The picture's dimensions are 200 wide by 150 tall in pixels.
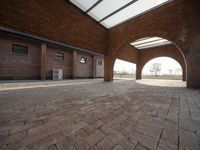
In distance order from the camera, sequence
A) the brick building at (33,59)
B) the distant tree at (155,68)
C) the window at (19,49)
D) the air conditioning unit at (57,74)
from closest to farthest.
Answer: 1. the brick building at (33,59)
2. the window at (19,49)
3. the air conditioning unit at (57,74)
4. the distant tree at (155,68)

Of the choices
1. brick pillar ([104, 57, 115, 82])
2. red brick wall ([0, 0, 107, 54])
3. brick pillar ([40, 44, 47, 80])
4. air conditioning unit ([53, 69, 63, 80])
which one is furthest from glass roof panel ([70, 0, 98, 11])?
air conditioning unit ([53, 69, 63, 80])

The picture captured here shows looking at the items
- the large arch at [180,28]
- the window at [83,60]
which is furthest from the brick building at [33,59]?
the large arch at [180,28]

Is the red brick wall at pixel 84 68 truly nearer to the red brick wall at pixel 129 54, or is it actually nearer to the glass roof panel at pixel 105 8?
the red brick wall at pixel 129 54

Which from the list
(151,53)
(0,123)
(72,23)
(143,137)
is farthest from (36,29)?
(151,53)

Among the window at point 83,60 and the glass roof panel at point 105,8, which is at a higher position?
the glass roof panel at point 105,8

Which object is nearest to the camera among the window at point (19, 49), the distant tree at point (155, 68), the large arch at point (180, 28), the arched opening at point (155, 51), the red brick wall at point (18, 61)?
the large arch at point (180, 28)

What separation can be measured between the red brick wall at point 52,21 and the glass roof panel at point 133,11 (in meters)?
1.44

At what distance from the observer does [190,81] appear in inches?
207

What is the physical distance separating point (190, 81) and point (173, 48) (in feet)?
26.1

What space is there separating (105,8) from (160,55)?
32.6 feet

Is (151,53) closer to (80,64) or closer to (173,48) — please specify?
(173,48)

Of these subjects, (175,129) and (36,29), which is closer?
(175,129)

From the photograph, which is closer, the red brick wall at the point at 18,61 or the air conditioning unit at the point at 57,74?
the red brick wall at the point at 18,61

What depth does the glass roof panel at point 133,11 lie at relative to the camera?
549cm
